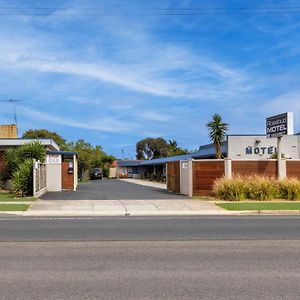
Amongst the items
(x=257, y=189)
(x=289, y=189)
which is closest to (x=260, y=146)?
(x=289, y=189)

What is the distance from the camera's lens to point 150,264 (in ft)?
29.1

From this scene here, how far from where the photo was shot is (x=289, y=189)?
2533cm

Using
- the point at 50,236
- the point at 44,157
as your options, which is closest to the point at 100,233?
the point at 50,236

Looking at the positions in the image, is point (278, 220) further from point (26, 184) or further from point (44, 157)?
point (44, 157)

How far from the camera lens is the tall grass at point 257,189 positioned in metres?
25.1

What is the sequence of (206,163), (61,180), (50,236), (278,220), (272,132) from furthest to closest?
(61,180) < (272,132) < (206,163) < (278,220) < (50,236)

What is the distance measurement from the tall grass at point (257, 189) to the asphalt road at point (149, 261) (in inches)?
397

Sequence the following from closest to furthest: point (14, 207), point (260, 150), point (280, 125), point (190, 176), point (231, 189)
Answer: point (14, 207) < point (231, 189) < point (190, 176) < point (280, 125) < point (260, 150)

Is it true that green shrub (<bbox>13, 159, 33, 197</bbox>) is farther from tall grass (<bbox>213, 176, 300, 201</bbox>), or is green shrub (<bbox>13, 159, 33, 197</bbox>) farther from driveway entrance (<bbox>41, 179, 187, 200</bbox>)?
tall grass (<bbox>213, 176, 300, 201</bbox>)

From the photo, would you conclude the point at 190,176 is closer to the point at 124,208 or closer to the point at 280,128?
the point at 280,128

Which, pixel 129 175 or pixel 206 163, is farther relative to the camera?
pixel 129 175

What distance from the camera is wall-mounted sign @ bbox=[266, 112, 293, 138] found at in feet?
92.4

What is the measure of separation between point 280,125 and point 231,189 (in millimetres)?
6020

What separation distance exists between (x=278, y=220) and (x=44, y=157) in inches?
681
